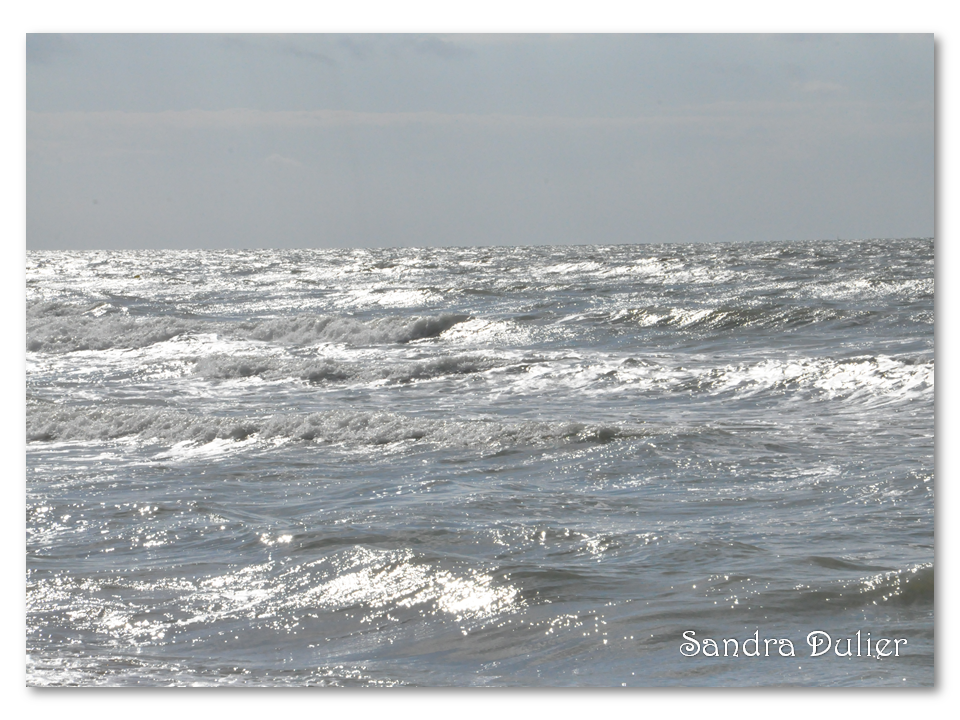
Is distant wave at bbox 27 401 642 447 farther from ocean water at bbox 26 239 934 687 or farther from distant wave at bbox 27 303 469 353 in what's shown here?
distant wave at bbox 27 303 469 353

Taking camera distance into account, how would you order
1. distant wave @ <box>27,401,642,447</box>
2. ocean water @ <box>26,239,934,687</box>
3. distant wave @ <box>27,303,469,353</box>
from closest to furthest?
ocean water @ <box>26,239,934,687</box>
distant wave @ <box>27,401,642,447</box>
distant wave @ <box>27,303,469,353</box>

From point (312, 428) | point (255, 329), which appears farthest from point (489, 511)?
point (255, 329)

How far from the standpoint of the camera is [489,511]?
565 cm

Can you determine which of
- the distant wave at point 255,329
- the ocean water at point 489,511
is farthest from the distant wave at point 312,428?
the distant wave at point 255,329

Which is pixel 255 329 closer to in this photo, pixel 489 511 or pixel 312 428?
pixel 312 428

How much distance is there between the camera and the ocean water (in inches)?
153

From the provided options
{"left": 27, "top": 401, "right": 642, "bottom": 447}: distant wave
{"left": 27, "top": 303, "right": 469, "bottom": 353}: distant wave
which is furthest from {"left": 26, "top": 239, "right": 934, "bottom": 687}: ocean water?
{"left": 27, "top": 303, "right": 469, "bottom": 353}: distant wave

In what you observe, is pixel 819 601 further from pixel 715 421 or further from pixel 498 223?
pixel 715 421

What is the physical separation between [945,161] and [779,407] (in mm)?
4375

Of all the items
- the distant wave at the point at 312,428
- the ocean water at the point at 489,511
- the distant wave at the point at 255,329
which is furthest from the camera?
the distant wave at the point at 255,329

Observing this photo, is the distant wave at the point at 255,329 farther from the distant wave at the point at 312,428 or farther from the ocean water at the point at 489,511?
the distant wave at the point at 312,428

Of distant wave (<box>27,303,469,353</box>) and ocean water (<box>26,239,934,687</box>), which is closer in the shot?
ocean water (<box>26,239,934,687</box>)

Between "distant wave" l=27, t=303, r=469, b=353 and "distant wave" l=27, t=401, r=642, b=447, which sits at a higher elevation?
"distant wave" l=27, t=303, r=469, b=353

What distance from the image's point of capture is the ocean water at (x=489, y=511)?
389 centimetres
